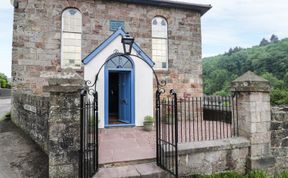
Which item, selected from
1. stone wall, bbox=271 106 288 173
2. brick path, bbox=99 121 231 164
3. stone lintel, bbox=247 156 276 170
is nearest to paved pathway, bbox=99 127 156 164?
brick path, bbox=99 121 231 164

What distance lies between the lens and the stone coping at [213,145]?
4555 mm

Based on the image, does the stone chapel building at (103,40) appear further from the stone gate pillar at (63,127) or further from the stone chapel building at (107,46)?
the stone gate pillar at (63,127)

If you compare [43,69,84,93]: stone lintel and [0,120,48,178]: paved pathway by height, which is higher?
[43,69,84,93]: stone lintel

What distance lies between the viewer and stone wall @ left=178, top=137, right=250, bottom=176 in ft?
14.9

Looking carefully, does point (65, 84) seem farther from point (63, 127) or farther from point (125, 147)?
point (125, 147)

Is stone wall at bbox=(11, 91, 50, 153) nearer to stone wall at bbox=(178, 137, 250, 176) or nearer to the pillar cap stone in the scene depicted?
stone wall at bbox=(178, 137, 250, 176)

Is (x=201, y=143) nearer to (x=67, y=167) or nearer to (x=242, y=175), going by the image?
(x=242, y=175)

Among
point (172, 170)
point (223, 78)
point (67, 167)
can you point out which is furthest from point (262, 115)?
point (223, 78)

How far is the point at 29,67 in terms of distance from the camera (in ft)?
27.9

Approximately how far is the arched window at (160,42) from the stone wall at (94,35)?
237 mm

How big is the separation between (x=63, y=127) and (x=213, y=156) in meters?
3.53

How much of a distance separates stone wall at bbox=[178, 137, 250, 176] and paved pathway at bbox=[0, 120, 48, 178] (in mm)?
3065

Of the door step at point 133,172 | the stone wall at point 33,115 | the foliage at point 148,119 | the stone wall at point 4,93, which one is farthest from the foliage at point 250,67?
the stone wall at point 4,93

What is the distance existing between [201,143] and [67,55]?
723 cm
